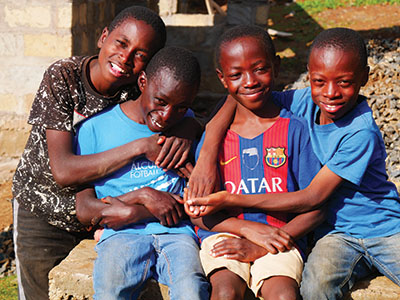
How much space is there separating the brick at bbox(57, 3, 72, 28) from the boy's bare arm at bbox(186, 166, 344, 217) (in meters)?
3.20

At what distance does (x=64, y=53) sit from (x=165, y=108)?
9.56ft

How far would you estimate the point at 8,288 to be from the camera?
14.6 feet

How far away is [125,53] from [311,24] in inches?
483

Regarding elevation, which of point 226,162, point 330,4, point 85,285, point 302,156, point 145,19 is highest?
point 145,19

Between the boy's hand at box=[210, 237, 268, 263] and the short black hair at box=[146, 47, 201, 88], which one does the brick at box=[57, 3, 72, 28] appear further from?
the boy's hand at box=[210, 237, 268, 263]

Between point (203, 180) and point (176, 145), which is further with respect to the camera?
point (176, 145)

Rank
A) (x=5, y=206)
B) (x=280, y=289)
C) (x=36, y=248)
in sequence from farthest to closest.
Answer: (x=5, y=206) → (x=36, y=248) → (x=280, y=289)

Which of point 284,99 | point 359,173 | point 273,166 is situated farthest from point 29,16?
point 359,173

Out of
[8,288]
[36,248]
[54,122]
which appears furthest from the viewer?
[8,288]

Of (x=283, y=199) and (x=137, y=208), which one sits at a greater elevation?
(x=283, y=199)

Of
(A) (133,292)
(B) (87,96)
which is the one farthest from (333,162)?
(B) (87,96)

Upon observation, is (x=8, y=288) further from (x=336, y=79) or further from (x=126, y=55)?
(x=336, y=79)

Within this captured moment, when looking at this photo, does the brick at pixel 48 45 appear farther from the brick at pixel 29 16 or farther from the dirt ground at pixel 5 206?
the dirt ground at pixel 5 206

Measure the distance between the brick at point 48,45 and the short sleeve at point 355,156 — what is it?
348cm
